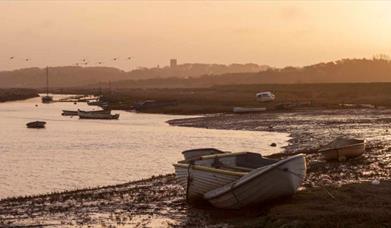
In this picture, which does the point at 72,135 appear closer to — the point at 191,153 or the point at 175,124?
the point at 175,124

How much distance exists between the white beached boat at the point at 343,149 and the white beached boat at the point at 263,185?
1085cm

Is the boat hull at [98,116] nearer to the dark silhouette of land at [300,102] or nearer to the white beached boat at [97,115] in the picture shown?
the white beached boat at [97,115]

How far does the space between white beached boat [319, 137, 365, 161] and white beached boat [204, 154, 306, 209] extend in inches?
427

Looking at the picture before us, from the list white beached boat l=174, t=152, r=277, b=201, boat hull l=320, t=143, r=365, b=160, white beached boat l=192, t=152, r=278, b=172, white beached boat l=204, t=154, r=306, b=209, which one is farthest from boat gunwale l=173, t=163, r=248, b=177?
boat hull l=320, t=143, r=365, b=160

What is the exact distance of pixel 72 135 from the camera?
62.4 meters

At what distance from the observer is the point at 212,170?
20.9 m

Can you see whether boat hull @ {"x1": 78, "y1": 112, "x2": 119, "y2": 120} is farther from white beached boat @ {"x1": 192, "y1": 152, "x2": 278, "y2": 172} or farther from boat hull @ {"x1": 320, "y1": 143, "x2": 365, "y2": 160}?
white beached boat @ {"x1": 192, "y1": 152, "x2": 278, "y2": 172}

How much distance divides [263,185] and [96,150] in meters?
29.3

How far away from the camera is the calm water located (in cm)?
3250

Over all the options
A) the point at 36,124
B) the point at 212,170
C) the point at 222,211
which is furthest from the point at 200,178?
the point at 36,124

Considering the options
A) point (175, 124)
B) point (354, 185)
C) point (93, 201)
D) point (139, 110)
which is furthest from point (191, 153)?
point (139, 110)

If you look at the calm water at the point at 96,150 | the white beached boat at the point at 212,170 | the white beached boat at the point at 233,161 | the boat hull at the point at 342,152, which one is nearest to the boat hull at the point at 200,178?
the white beached boat at the point at 212,170

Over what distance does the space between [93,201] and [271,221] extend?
323 inches

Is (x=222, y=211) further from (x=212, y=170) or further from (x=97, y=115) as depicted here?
(x=97, y=115)
